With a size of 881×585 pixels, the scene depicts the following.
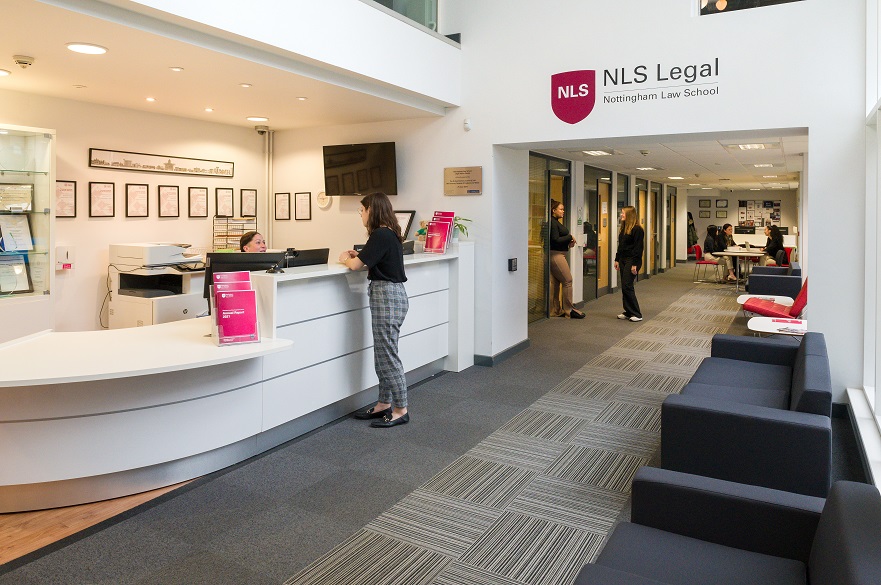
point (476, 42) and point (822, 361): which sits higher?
point (476, 42)

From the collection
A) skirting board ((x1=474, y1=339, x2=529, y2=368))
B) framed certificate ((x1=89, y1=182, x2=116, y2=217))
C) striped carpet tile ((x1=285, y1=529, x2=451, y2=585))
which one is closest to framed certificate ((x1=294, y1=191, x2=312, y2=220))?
framed certificate ((x1=89, y1=182, x2=116, y2=217))

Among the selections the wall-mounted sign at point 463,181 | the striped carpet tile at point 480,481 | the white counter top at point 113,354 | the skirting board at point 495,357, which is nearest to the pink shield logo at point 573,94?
the wall-mounted sign at point 463,181

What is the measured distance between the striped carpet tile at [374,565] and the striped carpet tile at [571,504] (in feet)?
2.22

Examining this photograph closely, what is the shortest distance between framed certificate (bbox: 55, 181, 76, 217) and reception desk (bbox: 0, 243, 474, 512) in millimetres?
2384

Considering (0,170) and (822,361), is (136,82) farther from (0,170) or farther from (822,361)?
(822,361)

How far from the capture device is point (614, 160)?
10.4 meters

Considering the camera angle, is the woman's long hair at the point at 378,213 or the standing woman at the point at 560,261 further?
the standing woman at the point at 560,261

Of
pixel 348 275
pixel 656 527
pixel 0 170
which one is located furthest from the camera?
pixel 0 170

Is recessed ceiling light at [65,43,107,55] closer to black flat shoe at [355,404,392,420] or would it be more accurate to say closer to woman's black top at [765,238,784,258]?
black flat shoe at [355,404,392,420]

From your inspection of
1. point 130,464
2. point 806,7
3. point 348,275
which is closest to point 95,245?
point 348,275

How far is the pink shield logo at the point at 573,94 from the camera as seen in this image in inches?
228

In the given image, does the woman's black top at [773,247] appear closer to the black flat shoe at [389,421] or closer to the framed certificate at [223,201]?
the framed certificate at [223,201]

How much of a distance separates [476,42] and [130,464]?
4836 millimetres

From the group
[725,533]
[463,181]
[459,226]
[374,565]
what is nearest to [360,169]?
[463,181]
